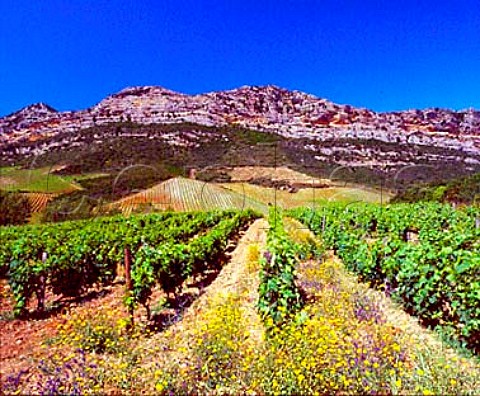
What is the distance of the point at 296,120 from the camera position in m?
116

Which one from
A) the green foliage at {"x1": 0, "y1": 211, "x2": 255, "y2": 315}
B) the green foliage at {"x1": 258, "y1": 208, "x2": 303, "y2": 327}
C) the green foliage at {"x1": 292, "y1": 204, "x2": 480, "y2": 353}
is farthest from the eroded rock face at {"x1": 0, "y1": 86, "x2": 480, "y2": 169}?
the green foliage at {"x1": 258, "y1": 208, "x2": 303, "y2": 327}

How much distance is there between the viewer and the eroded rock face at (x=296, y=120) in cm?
6850

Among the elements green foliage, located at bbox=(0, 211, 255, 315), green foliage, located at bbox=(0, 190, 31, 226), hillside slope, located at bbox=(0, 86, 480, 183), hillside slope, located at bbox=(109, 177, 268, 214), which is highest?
hillside slope, located at bbox=(0, 86, 480, 183)

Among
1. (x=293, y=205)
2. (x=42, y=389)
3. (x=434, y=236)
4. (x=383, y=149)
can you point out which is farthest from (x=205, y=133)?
(x=42, y=389)

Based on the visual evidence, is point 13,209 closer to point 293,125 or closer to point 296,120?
point 293,125

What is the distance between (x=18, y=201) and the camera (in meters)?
6.41

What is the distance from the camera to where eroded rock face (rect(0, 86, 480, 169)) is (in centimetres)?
6850

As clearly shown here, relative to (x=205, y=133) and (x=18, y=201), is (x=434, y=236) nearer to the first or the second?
(x=18, y=201)

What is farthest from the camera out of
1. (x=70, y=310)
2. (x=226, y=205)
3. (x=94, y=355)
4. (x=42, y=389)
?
(x=226, y=205)

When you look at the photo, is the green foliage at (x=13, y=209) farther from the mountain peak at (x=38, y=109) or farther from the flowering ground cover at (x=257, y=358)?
the mountain peak at (x=38, y=109)

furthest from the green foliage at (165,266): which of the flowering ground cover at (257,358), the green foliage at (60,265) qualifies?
the flowering ground cover at (257,358)

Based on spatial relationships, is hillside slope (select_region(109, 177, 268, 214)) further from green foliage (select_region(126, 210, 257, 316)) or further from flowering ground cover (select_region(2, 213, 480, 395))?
flowering ground cover (select_region(2, 213, 480, 395))

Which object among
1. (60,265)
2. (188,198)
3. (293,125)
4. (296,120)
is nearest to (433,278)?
(60,265)

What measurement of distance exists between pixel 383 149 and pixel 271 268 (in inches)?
2686
